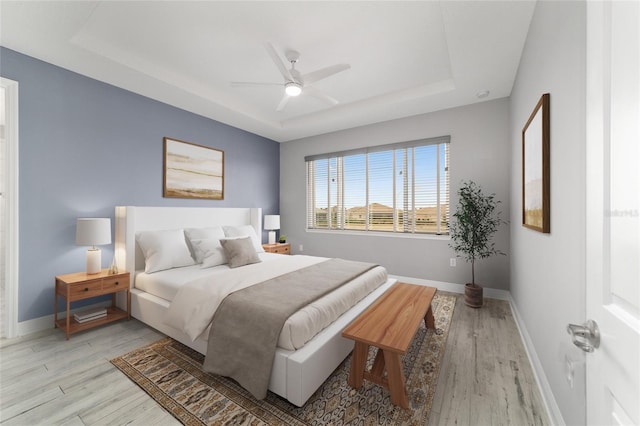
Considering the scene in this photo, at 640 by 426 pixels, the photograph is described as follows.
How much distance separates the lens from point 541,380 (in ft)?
5.92

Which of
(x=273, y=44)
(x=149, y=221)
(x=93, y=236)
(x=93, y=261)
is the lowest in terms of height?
(x=93, y=261)

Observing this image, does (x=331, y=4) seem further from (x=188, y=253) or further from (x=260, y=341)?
(x=188, y=253)

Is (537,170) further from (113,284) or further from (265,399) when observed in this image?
(113,284)

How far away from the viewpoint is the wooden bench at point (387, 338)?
5.41 ft

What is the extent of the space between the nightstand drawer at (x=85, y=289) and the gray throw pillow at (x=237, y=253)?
1247mm

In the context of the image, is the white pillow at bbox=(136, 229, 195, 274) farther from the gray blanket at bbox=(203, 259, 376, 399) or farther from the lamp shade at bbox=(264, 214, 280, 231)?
the lamp shade at bbox=(264, 214, 280, 231)

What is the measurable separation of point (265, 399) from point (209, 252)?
191 centimetres

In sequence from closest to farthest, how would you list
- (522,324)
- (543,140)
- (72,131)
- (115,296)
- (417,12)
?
(543,140)
(417,12)
(522,324)
(72,131)
(115,296)

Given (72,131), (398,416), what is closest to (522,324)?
(398,416)

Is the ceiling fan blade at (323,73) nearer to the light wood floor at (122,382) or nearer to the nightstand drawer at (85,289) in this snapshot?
the light wood floor at (122,382)

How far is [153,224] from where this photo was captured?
3.39 metres

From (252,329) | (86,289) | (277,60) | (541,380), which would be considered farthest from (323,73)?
(86,289)

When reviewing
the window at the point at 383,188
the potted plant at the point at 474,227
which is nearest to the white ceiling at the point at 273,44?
the window at the point at 383,188

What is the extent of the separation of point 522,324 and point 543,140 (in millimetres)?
1809
